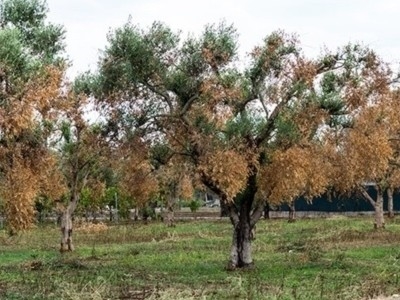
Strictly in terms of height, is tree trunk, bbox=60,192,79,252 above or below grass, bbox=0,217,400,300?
above

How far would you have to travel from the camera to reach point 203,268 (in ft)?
90.1

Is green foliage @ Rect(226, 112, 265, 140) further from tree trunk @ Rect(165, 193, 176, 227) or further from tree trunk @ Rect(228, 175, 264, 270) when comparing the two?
tree trunk @ Rect(165, 193, 176, 227)

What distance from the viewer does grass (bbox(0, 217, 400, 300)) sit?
778 inches

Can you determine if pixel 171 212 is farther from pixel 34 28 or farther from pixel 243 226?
pixel 34 28

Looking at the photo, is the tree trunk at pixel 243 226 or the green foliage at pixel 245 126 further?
the tree trunk at pixel 243 226

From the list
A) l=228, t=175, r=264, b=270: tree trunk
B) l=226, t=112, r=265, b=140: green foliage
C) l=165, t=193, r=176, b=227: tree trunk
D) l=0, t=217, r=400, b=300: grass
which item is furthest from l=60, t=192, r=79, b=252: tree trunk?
l=165, t=193, r=176, b=227: tree trunk

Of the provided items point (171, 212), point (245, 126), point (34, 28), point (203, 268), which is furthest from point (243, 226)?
point (171, 212)

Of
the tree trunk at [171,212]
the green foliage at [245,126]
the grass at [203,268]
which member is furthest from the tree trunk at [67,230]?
the tree trunk at [171,212]

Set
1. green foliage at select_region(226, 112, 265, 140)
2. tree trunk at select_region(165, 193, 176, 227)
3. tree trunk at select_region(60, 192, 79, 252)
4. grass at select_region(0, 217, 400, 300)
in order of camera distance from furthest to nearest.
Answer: tree trunk at select_region(165, 193, 176, 227) < tree trunk at select_region(60, 192, 79, 252) < green foliage at select_region(226, 112, 265, 140) < grass at select_region(0, 217, 400, 300)

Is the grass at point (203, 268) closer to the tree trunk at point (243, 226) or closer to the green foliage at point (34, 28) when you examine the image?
the tree trunk at point (243, 226)

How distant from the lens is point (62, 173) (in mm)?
39625

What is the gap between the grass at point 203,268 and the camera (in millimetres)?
19750

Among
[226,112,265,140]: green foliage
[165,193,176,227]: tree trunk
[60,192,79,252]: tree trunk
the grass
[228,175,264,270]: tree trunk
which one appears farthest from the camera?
[165,193,176,227]: tree trunk

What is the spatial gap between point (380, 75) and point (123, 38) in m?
9.20
